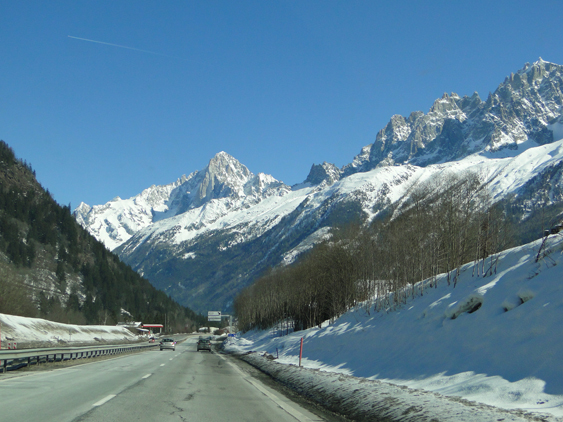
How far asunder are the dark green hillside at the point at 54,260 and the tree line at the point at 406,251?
78497mm

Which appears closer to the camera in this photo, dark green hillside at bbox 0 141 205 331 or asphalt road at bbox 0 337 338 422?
asphalt road at bbox 0 337 338 422

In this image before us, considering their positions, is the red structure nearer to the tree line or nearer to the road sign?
the road sign

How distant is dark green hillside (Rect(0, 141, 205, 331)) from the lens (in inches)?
5261

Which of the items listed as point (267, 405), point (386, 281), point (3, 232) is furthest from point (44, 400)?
point (3, 232)

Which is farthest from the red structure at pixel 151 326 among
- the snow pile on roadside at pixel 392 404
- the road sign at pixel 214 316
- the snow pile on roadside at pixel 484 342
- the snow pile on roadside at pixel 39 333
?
the snow pile on roadside at pixel 392 404

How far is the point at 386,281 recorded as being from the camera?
41.4 m

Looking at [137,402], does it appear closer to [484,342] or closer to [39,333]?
[484,342]

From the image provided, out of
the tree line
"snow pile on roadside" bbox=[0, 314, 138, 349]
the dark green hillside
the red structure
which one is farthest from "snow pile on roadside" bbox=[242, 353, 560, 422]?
the red structure

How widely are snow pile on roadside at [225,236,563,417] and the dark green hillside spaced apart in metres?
105

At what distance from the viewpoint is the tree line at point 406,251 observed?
3052 cm

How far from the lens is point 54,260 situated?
151125mm

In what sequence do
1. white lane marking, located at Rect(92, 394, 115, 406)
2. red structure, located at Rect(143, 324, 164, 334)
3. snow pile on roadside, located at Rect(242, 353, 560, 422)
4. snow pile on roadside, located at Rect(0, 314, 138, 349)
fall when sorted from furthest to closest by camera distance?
red structure, located at Rect(143, 324, 164, 334)
snow pile on roadside, located at Rect(0, 314, 138, 349)
white lane marking, located at Rect(92, 394, 115, 406)
snow pile on roadside, located at Rect(242, 353, 560, 422)

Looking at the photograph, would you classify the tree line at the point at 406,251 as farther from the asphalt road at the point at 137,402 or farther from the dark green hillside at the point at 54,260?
the dark green hillside at the point at 54,260

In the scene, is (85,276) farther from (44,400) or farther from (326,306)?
(44,400)
